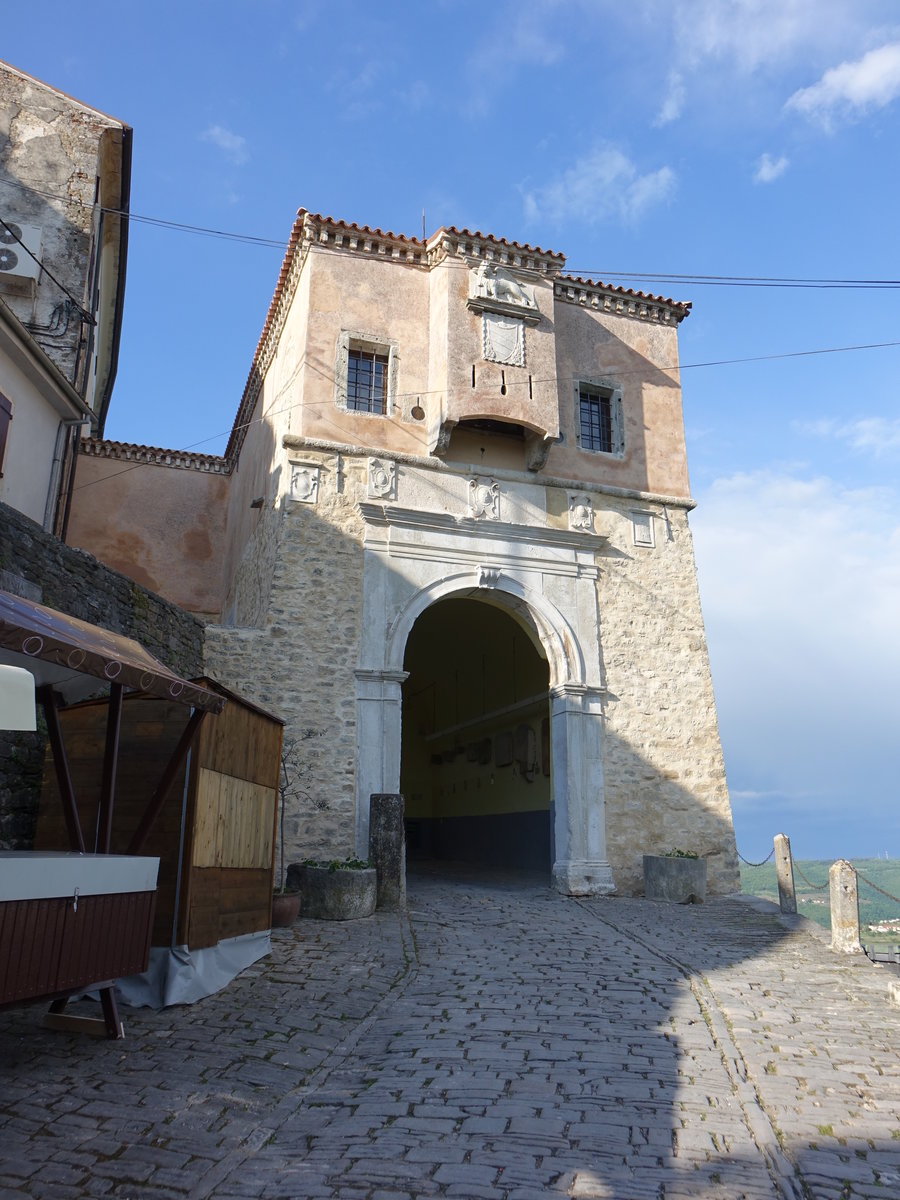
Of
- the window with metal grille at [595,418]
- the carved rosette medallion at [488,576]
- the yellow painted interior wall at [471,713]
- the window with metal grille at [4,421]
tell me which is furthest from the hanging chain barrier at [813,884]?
the window with metal grille at [4,421]

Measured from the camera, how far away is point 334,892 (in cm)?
952

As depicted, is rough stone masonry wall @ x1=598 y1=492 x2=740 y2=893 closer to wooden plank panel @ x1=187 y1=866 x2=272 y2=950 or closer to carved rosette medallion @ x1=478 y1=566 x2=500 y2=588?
carved rosette medallion @ x1=478 y1=566 x2=500 y2=588

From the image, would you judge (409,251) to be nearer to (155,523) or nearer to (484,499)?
(484,499)

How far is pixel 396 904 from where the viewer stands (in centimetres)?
1029

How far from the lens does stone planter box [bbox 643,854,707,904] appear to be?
40.2 feet

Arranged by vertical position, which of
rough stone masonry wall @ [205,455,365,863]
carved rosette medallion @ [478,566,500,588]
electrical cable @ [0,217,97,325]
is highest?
electrical cable @ [0,217,97,325]

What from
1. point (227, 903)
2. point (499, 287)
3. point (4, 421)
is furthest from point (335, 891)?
point (499, 287)

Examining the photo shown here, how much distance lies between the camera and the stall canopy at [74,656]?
425 cm

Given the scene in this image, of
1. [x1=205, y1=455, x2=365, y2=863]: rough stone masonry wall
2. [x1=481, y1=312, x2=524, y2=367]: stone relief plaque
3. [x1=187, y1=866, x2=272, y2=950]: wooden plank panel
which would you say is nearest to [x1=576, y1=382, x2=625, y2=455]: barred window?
[x1=481, y1=312, x2=524, y2=367]: stone relief plaque

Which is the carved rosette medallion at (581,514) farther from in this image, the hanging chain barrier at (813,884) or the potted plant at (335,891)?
the potted plant at (335,891)

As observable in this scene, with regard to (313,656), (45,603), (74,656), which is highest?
(313,656)

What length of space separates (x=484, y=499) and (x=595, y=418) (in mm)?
2994

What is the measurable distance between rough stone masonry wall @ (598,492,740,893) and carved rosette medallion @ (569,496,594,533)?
0.25 meters

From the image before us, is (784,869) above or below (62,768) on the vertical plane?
below
